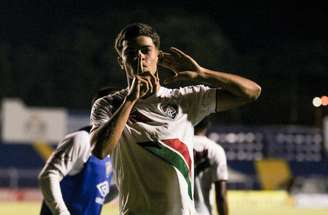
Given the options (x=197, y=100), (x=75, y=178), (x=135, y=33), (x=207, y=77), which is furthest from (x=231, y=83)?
(x=75, y=178)

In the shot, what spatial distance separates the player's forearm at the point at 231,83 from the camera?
312cm

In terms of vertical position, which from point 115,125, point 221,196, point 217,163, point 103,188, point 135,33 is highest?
point 135,33

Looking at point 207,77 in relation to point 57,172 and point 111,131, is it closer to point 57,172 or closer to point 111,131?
point 111,131

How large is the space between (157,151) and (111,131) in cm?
28

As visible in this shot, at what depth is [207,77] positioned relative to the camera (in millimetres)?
3123

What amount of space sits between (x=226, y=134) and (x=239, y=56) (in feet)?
52.4

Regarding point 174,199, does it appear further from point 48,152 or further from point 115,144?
point 48,152

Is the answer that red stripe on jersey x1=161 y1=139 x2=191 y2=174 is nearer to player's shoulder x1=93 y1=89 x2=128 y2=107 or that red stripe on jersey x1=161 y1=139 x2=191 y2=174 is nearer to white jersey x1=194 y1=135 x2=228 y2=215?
player's shoulder x1=93 y1=89 x2=128 y2=107

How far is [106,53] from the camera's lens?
44.2m

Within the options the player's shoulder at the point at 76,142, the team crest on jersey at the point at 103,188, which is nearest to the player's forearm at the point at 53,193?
the player's shoulder at the point at 76,142

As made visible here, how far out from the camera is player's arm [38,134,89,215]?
4.64 meters

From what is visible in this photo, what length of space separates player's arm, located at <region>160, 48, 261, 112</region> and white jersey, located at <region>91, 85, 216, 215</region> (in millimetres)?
124

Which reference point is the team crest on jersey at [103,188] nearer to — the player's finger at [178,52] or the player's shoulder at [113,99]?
Answer: the player's shoulder at [113,99]

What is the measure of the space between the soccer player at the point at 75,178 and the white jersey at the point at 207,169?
1.03 metres
